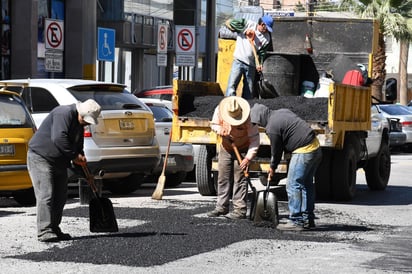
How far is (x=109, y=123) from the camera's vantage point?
16109mm

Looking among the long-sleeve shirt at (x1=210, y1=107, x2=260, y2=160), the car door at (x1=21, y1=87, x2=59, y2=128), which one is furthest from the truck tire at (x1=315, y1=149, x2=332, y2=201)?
the car door at (x1=21, y1=87, x2=59, y2=128)

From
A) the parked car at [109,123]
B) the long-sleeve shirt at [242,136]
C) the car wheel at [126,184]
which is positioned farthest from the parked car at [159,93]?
the long-sleeve shirt at [242,136]

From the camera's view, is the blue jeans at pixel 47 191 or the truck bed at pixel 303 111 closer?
the blue jeans at pixel 47 191

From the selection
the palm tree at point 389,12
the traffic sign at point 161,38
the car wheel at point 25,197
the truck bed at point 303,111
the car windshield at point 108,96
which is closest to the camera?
the car wheel at point 25,197

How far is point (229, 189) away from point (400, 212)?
9.85 feet

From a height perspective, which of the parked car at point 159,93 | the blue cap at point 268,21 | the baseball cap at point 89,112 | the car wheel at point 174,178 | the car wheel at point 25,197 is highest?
the blue cap at point 268,21

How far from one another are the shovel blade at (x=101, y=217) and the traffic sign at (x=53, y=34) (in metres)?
11.9

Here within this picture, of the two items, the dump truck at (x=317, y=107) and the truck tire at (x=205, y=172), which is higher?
the dump truck at (x=317, y=107)

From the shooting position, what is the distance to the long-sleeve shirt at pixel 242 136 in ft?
44.6

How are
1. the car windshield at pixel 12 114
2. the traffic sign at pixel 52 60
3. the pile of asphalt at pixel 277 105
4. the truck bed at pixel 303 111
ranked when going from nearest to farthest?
the car windshield at pixel 12 114 < the truck bed at pixel 303 111 < the pile of asphalt at pixel 277 105 < the traffic sign at pixel 52 60

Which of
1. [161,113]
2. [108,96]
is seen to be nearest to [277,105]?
[108,96]

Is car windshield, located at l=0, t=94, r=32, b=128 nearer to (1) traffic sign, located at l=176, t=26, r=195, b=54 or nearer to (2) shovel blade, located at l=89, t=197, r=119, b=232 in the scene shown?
(2) shovel blade, located at l=89, t=197, r=119, b=232

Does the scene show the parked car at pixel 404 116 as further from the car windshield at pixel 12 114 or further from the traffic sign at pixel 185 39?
the car windshield at pixel 12 114

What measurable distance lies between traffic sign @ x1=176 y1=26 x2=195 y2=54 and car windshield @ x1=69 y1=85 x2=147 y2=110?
13.8 metres
